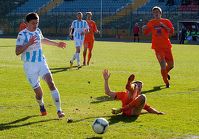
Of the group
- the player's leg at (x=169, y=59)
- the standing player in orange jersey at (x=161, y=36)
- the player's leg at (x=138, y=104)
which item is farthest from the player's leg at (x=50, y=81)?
the player's leg at (x=169, y=59)

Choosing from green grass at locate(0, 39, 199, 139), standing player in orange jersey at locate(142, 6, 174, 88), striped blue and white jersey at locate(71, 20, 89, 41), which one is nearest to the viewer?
green grass at locate(0, 39, 199, 139)

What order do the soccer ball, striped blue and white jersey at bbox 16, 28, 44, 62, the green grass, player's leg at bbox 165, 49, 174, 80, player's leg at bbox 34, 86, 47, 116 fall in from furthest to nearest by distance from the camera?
player's leg at bbox 165, 49, 174, 80, player's leg at bbox 34, 86, 47, 116, striped blue and white jersey at bbox 16, 28, 44, 62, the green grass, the soccer ball

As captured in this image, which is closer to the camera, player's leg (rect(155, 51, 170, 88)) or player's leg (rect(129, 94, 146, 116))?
player's leg (rect(129, 94, 146, 116))

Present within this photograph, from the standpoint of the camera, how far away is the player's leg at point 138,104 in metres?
8.79

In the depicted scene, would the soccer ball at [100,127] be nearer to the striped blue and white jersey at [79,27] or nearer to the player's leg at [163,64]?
the player's leg at [163,64]

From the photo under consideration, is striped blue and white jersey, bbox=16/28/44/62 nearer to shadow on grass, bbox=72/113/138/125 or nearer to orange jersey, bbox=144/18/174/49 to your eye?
shadow on grass, bbox=72/113/138/125

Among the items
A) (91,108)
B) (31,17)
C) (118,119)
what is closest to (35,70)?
(31,17)

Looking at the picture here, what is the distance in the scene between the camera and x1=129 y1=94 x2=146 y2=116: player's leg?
346 inches

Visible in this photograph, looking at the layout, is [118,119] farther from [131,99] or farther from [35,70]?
[35,70]

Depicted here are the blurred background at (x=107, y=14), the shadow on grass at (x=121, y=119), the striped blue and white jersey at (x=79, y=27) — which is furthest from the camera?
the blurred background at (x=107, y=14)

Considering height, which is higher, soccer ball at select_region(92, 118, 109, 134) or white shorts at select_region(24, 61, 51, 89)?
white shorts at select_region(24, 61, 51, 89)

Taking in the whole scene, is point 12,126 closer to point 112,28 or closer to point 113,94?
point 113,94

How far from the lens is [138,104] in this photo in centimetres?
887

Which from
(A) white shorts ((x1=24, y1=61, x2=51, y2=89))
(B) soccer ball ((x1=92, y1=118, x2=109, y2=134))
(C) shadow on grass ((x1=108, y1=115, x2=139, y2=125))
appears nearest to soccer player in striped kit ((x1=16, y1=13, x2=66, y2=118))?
(A) white shorts ((x1=24, y1=61, x2=51, y2=89))
